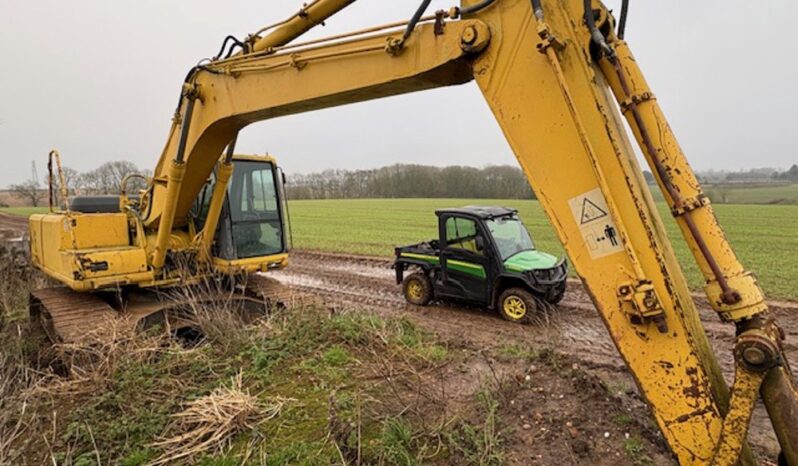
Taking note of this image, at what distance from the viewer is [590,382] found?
3.85m

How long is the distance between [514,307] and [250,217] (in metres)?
4.61

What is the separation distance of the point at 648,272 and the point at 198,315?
4.89 meters

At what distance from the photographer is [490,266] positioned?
26.8 feet

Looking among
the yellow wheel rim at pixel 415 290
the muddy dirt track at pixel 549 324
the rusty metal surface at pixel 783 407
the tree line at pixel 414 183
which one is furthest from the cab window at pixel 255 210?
the tree line at pixel 414 183

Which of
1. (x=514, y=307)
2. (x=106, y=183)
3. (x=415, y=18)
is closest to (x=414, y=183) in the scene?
(x=106, y=183)

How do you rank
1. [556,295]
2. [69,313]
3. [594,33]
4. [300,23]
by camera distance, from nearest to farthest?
[594,33] → [300,23] → [69,313] → [556,295]

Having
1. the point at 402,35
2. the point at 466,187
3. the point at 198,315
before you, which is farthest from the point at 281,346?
the point at 466,187

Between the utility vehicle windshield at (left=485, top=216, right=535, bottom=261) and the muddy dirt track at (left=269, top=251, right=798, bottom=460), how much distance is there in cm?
123

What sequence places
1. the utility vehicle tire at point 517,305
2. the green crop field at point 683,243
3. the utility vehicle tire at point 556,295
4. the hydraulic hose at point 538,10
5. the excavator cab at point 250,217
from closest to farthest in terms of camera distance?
the hydraulic hose at point 538,10 < the excavator cab at point 250,217 < the utility vehicle tire at point 517,305 < the utility vehicle tire at point 556,295 < the green crop field at point 683,243

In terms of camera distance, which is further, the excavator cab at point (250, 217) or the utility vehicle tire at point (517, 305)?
the utility vehicle tire at point (517, 305)

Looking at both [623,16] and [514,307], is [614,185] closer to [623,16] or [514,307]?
[623,16]

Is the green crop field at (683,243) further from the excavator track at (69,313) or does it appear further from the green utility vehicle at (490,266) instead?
the excavator track at (69,313)

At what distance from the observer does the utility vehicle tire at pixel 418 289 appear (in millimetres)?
9383

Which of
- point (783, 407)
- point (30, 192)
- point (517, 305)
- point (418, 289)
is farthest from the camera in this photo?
point (30, 192)
